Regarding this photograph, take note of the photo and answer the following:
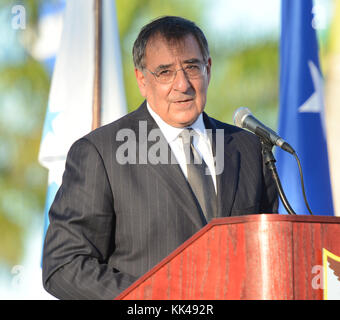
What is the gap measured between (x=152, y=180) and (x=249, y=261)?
96 centimetres

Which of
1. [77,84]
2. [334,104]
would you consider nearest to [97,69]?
[77,84]

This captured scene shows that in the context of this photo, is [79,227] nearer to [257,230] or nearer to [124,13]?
[257,230]

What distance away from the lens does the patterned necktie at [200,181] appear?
8.07 feet

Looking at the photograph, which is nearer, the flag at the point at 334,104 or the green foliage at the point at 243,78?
the flag at the point at 334,104

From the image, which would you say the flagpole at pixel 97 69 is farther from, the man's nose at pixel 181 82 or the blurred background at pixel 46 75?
the man's nose at pixel 181 82

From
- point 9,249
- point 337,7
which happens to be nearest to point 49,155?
point 9,249

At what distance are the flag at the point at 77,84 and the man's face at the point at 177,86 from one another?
1.81 meters

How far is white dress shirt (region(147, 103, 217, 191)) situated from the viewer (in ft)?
8.48

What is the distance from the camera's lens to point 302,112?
14.7 feet

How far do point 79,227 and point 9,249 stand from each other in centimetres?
229

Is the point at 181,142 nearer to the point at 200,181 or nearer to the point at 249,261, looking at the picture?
the point at 200,181

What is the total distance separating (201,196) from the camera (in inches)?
97.3

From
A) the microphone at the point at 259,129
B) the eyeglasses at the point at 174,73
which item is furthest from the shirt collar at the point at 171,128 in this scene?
the microphone at the point at 259,129
